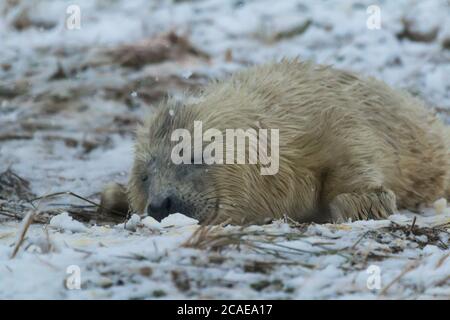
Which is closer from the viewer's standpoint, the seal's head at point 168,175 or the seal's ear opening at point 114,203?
the seal's head at point 168,175

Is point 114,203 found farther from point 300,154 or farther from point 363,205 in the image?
point 363,205

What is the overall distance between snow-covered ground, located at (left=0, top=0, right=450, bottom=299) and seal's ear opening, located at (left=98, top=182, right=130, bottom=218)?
43 cm

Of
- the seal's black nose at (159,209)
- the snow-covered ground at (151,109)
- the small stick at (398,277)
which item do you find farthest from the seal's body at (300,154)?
the small stick at (398,277)

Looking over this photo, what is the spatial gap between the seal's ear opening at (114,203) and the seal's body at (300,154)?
39 cm

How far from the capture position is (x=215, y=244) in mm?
3762

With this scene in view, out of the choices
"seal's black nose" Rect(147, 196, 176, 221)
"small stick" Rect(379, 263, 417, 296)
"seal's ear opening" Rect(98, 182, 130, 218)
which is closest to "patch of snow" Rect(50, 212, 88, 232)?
"seal's black nose" Rect(147, 196, 176, 221)

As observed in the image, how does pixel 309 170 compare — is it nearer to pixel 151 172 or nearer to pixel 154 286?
pixel 151 172

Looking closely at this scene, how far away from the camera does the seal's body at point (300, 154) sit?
5.14 m

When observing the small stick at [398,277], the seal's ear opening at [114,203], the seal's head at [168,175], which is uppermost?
the seal's head at [168,175]

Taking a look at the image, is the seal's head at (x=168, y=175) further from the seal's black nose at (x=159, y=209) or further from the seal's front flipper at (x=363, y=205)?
the seal's front flipper at (x=363, y=205)

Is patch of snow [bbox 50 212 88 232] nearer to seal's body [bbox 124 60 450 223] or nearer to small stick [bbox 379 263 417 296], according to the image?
seal's body [bbox 124 60 450 223]

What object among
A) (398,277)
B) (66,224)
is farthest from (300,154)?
(398,277)

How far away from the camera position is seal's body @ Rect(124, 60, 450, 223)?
5.14 metres
